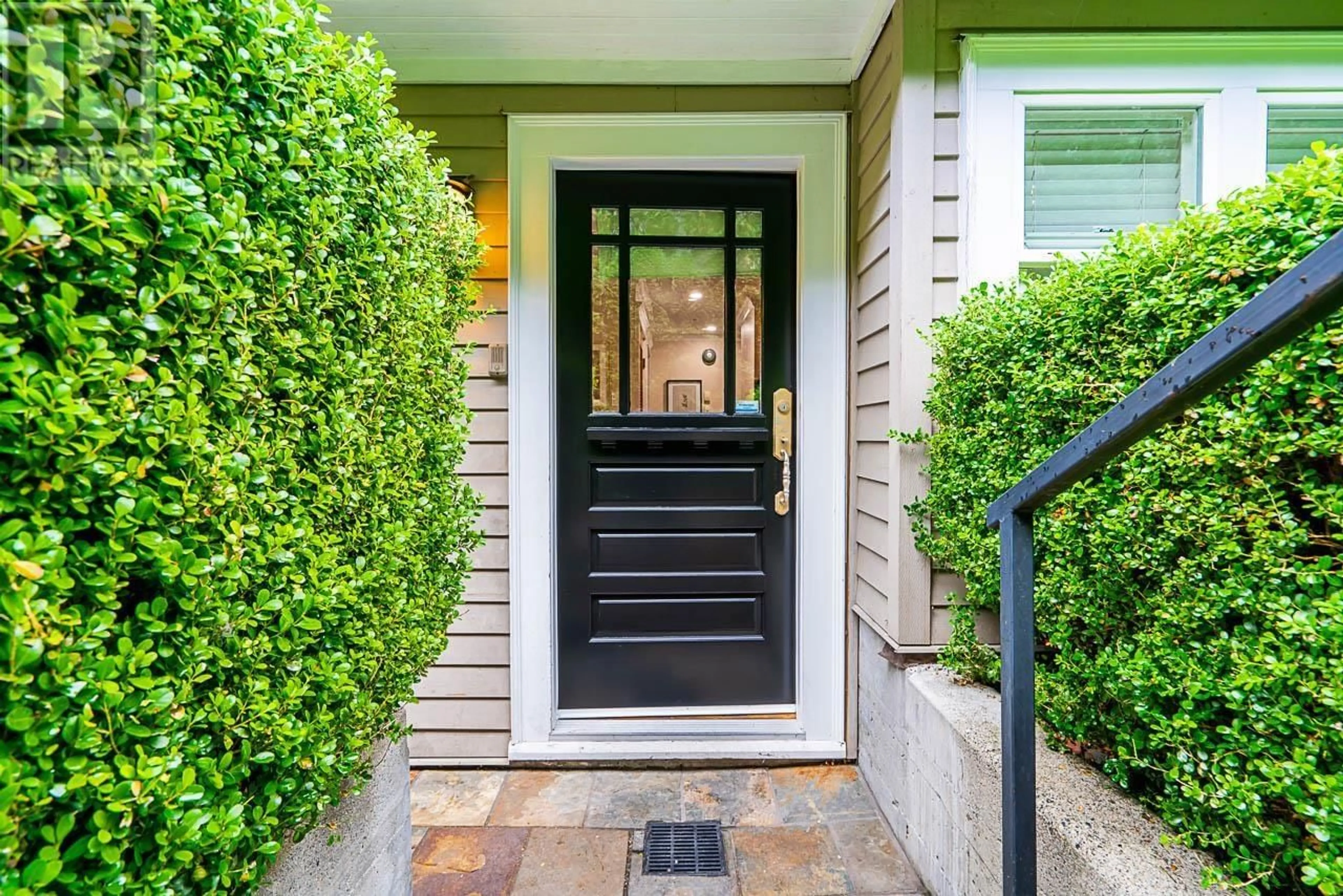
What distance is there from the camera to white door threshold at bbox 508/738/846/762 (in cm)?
209

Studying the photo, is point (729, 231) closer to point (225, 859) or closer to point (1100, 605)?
point (1100, 605)

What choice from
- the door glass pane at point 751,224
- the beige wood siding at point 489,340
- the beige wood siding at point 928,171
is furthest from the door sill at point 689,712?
the door glass pane at point 751,224

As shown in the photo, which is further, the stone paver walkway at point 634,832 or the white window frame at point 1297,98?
the white window frame at point 1297,98

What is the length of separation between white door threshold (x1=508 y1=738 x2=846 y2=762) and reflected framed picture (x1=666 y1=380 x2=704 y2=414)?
1.20 m

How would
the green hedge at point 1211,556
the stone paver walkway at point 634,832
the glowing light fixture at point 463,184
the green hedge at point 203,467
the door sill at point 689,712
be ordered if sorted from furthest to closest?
the door sill at point 689,712, the glowing light fixture at point 463,184, the stone paver walkway at point 634,832, the green hedge at point 1211,556, the green hedge at point 203,467

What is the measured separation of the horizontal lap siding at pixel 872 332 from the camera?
1.82 meters

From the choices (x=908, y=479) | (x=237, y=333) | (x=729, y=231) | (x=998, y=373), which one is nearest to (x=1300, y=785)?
(x=998, y=373)

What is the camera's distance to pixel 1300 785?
746 mm

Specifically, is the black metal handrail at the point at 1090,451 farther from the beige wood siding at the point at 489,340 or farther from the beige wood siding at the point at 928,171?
the beige wood siding at the point at 489,340

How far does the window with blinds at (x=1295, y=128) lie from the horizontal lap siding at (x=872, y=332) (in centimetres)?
109

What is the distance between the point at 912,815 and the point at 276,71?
2095 millimetres

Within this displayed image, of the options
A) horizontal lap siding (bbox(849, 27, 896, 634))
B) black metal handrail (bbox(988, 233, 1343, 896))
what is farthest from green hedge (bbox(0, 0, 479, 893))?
horizontal lap siding (bbox(849, 27, 896, 634))

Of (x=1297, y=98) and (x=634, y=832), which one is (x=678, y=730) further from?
(x=1297, y=98)

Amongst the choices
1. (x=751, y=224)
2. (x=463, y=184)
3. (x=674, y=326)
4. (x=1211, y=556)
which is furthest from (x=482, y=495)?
(x=1211, y=556)
